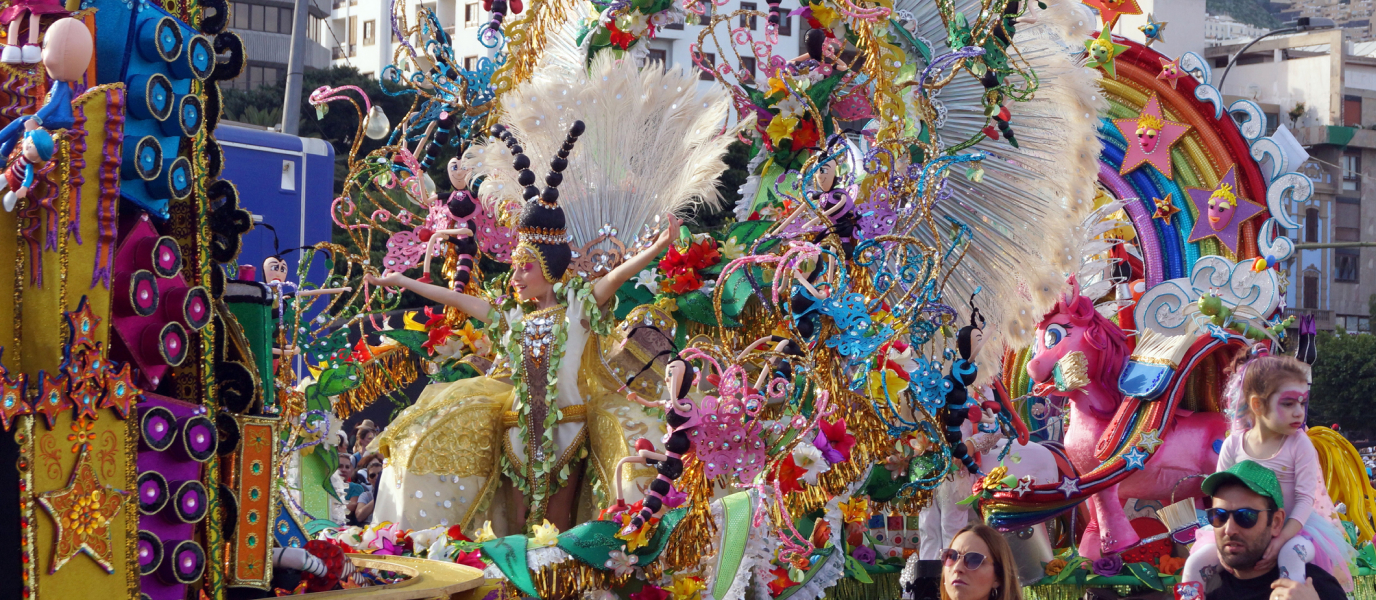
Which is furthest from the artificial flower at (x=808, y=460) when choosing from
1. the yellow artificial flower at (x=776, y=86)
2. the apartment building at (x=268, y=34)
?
the apartment building at (x=268, y=34)

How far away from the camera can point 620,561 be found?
5004mm

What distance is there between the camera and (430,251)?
627cm

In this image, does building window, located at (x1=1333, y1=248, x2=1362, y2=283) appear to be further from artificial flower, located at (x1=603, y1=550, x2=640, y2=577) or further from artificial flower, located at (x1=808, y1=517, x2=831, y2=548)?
artificial flower, located at (x1=603, y1=550, x2=640, y2=577)

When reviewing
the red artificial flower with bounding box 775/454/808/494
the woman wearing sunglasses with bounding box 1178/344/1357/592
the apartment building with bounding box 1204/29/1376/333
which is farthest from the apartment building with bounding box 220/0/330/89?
the woman wearing sunglasses with bounding box 1178/344/1357/592

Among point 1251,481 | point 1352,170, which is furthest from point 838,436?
point 1352,170

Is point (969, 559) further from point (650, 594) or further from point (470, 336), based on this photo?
point (470, 336)

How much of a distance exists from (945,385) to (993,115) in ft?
3.66

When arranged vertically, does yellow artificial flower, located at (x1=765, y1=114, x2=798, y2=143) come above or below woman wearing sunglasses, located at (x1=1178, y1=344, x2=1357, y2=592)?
above

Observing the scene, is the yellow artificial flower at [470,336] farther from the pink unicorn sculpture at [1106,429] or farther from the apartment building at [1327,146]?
the apartment building at [1327,146]

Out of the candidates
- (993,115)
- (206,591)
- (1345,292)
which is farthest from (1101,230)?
(1345,292)

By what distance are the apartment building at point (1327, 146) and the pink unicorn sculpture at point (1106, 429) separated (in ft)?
96.0

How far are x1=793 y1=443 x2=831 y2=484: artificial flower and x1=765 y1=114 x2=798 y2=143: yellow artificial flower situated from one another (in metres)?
1.68

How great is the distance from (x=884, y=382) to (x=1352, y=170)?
3405cm

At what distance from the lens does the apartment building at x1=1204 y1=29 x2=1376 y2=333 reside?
35406mm
